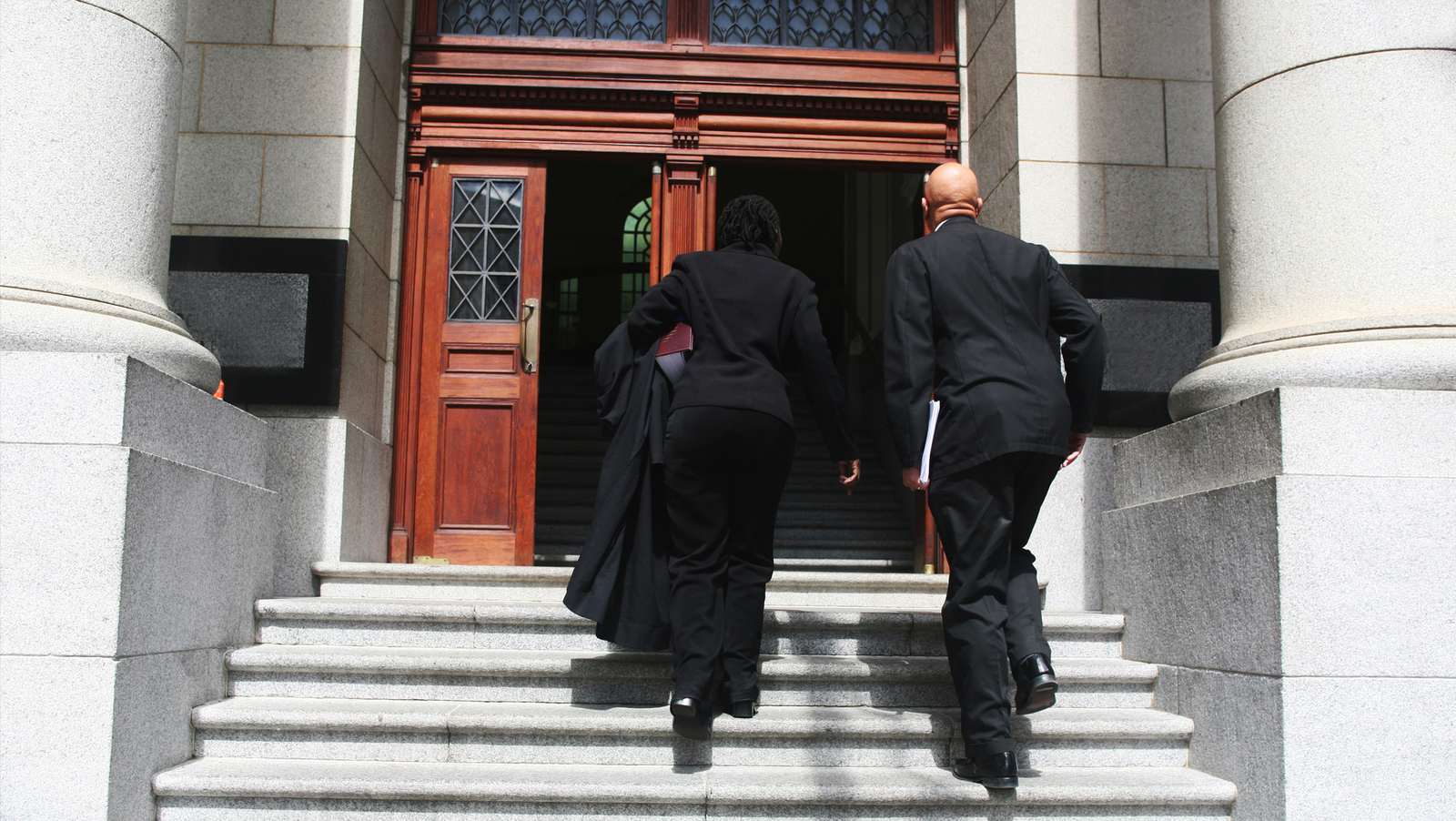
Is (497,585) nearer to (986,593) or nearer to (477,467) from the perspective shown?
(477,467)

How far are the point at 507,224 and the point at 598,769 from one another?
3816 mm

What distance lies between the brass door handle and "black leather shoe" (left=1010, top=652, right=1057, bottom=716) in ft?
12.1

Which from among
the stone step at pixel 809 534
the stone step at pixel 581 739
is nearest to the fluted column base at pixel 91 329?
the stone step at pixel 581 739

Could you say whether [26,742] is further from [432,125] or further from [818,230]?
[818,230]

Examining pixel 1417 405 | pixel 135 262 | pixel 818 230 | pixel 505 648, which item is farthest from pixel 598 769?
pixel 818 230

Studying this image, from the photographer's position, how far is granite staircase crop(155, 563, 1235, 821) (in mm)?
3439

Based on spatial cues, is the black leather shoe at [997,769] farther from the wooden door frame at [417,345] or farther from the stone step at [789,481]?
the stone step at [789,481]

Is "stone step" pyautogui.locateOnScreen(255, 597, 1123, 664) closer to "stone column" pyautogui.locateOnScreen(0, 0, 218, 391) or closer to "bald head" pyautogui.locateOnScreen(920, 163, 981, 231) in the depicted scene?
"stone column" pyautogui.locateOnScreen(0, 0, 218, 391)

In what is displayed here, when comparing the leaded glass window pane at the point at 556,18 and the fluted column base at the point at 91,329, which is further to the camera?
the leaded glass window pane at the point at 556,18

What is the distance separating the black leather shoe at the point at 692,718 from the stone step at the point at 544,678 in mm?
388

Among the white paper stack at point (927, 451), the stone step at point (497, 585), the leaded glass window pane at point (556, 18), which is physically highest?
the leaded glass window pane at point (556, 18)

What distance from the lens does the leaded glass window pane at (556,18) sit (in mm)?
6668

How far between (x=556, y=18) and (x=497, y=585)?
3.67 m

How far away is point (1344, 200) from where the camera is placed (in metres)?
3.89
